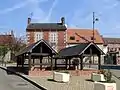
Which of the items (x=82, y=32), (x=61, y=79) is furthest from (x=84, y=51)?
(x=82, y=32)

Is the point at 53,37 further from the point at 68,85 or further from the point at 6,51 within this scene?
the point at 68,85

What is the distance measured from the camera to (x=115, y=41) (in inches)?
4710

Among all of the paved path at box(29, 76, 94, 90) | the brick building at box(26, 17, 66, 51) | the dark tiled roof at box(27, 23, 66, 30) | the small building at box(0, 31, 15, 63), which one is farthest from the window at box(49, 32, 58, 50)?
the paved path at box(29, 76, 94, 90)

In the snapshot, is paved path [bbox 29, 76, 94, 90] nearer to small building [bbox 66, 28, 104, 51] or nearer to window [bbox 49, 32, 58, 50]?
window [bbox 49, 32, 58, 50]

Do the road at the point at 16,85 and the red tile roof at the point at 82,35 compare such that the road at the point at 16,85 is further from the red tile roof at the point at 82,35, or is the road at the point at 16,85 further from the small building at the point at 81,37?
the red tile roof at the point at 82,35

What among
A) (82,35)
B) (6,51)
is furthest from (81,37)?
(6,51)

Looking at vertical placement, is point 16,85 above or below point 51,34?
below

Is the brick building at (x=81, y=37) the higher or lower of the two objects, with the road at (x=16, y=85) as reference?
higher

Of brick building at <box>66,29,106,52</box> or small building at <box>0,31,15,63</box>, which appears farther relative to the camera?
brick building at <box>66,29,106,52</box>

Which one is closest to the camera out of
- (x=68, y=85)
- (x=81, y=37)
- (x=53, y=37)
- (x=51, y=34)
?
(x=68, y=85)

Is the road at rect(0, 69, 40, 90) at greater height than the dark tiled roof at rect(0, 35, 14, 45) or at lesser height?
lesser

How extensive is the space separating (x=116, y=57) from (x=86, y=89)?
6113 cm

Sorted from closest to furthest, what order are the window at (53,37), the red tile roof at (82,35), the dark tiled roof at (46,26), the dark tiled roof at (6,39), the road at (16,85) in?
the road at (16,85) → the window at (53,37) → the dark tiled roof at (46,26) → the red tile roof at (82,35) → the dark tiled roof at (6,39)

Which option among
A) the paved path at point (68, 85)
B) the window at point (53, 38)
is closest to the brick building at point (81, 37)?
the window at point (53, 38)
